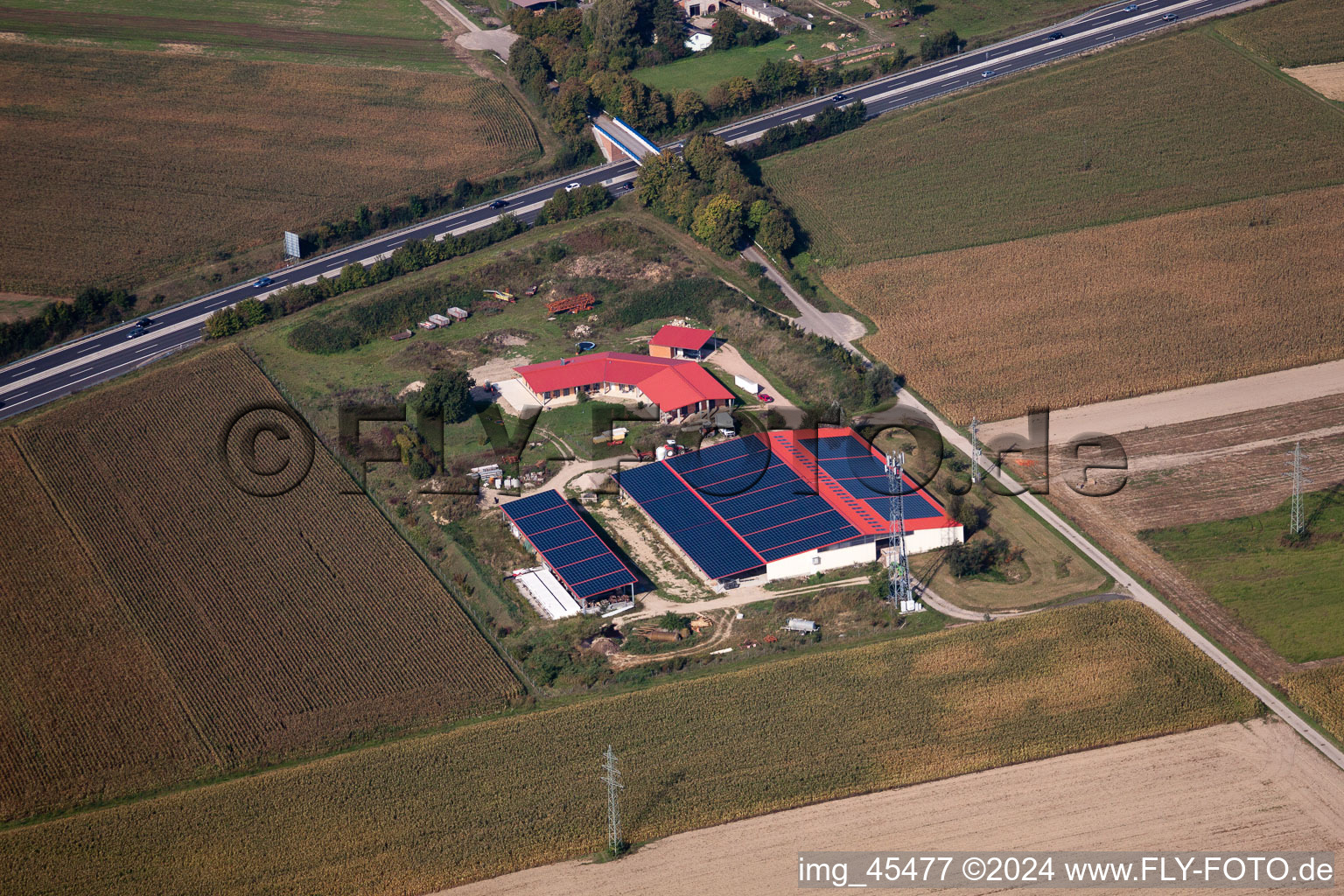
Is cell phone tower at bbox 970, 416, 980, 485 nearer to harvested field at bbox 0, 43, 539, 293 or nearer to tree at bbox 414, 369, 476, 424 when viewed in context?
tree at bbox 414, 369, 476, 424

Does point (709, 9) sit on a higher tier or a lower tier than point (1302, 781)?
higher

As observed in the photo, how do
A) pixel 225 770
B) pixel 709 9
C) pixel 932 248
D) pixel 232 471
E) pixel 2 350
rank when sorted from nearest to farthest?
pixel 225 770
pixel 232 471
pixel 2 350
pixel 932 248
pixel 709 9

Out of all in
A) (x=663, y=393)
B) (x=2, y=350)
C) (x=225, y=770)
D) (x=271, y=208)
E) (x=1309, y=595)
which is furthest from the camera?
(x=271, y=208)

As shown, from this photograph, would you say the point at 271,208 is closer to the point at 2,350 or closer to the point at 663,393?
the point at 2,350

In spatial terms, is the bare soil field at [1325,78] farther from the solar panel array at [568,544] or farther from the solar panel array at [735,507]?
the solar panel array at [568,544]

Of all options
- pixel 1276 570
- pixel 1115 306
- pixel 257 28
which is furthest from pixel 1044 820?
pixel 257 28

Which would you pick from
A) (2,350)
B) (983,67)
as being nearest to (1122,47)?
(983,67)

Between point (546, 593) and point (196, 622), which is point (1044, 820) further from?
point (196, 622)

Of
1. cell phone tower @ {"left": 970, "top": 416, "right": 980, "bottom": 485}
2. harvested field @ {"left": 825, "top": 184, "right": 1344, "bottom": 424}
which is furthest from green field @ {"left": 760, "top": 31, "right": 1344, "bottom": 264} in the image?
cell phone tower @ {"left": 970, "top": 416, "right": 980, "bottom": 485}
